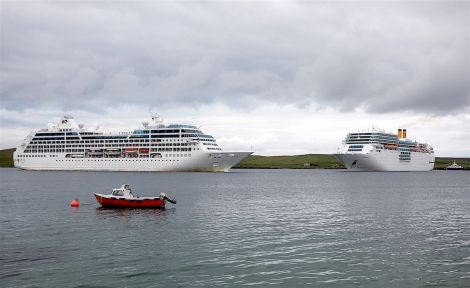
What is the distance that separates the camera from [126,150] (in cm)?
16338

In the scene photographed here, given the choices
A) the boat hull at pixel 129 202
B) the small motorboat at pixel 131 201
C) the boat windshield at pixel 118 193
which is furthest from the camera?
the boat windshield at pixel 118 193

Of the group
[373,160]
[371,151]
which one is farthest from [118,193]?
[373,160]

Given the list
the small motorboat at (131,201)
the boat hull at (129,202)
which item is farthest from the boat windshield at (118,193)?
the boat hull at (129,202)

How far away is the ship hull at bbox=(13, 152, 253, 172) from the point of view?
497 feet

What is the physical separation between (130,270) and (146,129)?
141 meters

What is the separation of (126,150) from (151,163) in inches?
479

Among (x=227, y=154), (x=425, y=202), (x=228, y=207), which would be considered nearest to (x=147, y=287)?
(x=228, y=207)

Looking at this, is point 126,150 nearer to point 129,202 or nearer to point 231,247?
point 129,202

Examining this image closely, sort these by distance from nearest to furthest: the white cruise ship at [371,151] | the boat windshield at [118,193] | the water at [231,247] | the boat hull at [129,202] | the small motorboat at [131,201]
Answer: the water at [231,247] → the small motorboat at [131,201] → the boat hull at [129,202] → the boat windshield at [118,193] → the white cruise ship at [371,151]

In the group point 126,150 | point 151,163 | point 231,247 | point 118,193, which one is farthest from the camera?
point 126,150

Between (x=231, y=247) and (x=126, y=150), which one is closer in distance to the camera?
(x=231, y=247)

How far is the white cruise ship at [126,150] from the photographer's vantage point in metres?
153

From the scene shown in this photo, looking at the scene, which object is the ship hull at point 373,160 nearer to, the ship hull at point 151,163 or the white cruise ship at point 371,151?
the white cruise ship at point 371,151

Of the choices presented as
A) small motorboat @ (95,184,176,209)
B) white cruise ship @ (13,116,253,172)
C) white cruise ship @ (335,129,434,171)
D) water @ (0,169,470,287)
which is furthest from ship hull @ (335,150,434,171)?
small motorboat @ (95,184,176,209)
